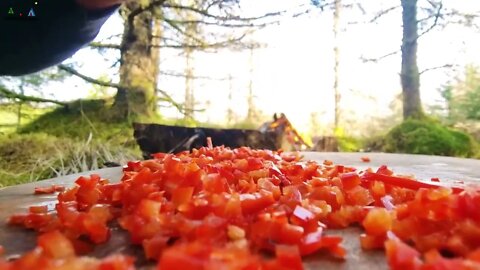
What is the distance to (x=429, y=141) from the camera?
3.24 meters

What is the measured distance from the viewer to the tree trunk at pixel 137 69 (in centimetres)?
362

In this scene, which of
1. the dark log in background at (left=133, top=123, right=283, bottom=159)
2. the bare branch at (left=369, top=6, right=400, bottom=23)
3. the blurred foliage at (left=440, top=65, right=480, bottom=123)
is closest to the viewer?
the dark log in background at (left=133, top=123, right=283, bottom=159)

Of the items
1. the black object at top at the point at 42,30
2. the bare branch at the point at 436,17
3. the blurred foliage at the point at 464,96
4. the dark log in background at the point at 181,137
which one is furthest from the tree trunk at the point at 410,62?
the black object at top at the point at 42,30

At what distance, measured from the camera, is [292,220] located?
0.59 m

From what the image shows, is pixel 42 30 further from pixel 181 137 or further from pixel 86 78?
pixel 86 78

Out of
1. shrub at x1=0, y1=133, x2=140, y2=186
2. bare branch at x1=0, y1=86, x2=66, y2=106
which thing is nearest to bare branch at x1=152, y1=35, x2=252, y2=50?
bare branch at x1=0, y1=86, x2=66, y2=106

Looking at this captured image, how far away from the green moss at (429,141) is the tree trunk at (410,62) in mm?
585

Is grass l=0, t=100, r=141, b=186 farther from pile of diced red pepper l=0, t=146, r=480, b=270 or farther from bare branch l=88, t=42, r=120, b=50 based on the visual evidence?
pile of diced red pepper l=0, t=146, r=480, b=270

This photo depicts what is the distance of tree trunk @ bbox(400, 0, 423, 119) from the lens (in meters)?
4.06

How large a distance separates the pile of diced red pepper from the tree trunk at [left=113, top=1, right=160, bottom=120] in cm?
290

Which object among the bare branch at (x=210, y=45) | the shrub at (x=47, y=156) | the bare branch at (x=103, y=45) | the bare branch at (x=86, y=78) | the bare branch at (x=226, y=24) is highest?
the bare branch at (x=226, y=24)

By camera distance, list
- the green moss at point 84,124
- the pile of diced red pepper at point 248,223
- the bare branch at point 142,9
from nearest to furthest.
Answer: the pile of diced red pepper at point 248,223 < the green moss at point 84,124 < the bare branch at point 142,9

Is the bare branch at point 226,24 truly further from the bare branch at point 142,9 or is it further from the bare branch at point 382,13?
the bare branch at point 382,13

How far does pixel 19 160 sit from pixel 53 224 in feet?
7.46
